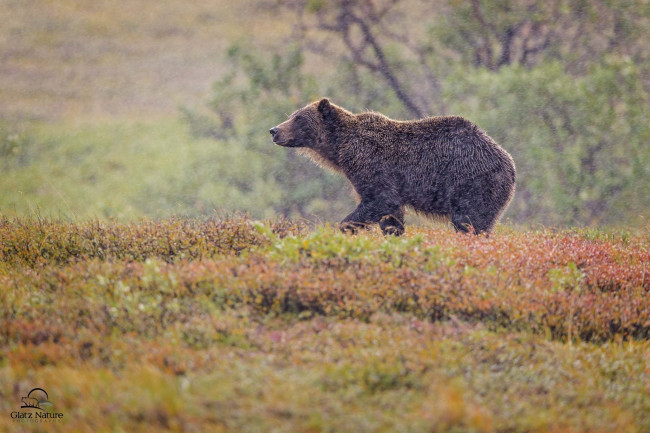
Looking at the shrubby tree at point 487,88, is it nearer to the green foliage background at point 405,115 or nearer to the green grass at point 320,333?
the green foliage background at point 405,115

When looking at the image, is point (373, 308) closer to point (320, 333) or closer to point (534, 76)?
point (320, 333)

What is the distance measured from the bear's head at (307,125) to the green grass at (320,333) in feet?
7.41

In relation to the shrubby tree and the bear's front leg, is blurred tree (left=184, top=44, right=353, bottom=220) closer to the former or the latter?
the shrubby tree

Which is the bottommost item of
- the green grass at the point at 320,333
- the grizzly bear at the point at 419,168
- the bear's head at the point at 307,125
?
the green grass at the point at 320,333

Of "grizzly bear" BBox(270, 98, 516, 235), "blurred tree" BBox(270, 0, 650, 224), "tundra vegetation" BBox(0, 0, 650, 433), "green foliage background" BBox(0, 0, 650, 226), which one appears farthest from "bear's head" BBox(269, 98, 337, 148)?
"blurred tree" BBox(270, 0, 650, 224)

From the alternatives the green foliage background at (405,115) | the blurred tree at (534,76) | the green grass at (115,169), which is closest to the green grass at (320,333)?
the green foliage background at (405,115)

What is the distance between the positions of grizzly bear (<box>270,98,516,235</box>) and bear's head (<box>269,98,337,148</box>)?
0.6 inches

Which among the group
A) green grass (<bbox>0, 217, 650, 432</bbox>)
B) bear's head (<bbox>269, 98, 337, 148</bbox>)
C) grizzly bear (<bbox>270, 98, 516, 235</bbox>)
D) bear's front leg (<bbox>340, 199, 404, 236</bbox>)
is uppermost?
bear's head (<bbox>269, 98, 337, 148</bbox>)

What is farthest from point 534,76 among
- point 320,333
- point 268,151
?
point 320,333

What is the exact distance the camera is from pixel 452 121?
9984 mm

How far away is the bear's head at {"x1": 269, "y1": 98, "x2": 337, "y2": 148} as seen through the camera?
34.4 feet

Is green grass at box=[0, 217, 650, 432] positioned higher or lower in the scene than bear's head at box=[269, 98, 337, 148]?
lower

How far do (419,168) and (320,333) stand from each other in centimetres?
443

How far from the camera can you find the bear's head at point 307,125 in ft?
34.4
